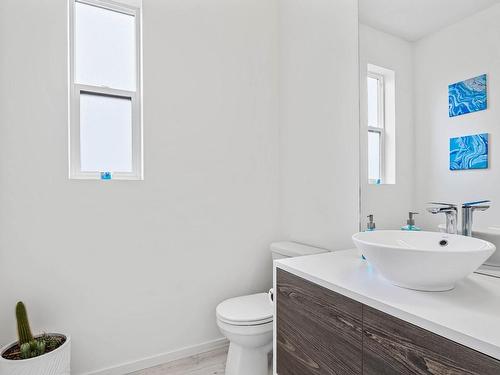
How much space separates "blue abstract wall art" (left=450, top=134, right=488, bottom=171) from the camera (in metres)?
1.10

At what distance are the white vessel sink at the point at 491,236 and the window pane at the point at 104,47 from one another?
1.97 m

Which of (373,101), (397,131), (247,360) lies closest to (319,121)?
(373,101)

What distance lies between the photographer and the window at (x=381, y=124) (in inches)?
55.0

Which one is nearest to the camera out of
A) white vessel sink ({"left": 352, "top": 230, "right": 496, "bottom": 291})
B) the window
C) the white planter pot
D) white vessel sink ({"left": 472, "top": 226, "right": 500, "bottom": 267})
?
white vessel sink ({"left": 352, "top": 230, "right": 496, "bottom": 291})

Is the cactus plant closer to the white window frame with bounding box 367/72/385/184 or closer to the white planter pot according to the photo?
the white planter pot

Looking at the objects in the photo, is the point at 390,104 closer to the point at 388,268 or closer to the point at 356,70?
the point at 356,70

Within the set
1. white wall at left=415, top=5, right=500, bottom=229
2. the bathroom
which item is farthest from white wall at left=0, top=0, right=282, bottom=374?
white wall at left=415, top=5, right=500, bottom=229

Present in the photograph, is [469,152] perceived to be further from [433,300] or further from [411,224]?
[433,300]

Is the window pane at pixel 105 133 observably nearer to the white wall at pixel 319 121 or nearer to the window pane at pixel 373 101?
the white wall at pixel 319 121

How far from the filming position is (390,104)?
4.60 ft

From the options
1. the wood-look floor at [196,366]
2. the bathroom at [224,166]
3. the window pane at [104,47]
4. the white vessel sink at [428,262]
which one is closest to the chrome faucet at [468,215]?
the bathroom at [224,166]

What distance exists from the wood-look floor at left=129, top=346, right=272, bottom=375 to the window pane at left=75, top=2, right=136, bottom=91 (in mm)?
1752

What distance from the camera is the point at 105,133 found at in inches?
71.7

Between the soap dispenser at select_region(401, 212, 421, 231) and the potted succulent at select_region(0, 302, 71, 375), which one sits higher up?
the soap dispenser at select_region(401, 212, 421, 231)
